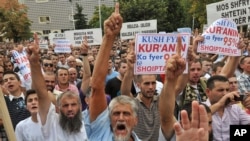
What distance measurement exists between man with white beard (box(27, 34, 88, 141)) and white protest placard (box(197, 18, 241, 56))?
293cm

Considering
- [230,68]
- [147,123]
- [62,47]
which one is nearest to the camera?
[147,123]

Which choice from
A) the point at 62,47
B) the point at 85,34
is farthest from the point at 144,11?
the point at 62,47

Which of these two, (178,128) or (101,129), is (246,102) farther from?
(178,128)

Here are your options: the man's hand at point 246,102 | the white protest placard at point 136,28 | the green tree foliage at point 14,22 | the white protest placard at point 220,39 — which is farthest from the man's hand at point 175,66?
the green tree foliage at point 14,22

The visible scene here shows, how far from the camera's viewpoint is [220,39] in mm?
6938

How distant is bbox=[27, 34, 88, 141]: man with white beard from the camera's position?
4.39 metres

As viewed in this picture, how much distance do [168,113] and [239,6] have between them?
5.73 metres

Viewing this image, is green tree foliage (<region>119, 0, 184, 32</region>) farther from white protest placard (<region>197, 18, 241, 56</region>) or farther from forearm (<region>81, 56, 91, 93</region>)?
forearm (<region>81, 56, 91, 93</region>)

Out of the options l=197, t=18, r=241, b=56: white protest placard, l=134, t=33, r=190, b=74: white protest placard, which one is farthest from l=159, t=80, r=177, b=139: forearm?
l=197, t=18, r=241, b=56: white protest placard

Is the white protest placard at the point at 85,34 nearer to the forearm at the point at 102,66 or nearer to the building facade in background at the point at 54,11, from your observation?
the forearm at the point at 102,66

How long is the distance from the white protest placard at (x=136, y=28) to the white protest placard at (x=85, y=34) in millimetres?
964

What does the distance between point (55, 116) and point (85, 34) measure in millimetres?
9643

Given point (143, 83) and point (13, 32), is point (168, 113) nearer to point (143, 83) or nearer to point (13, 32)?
point (143, 83)

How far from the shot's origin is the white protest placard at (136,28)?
1461cm
